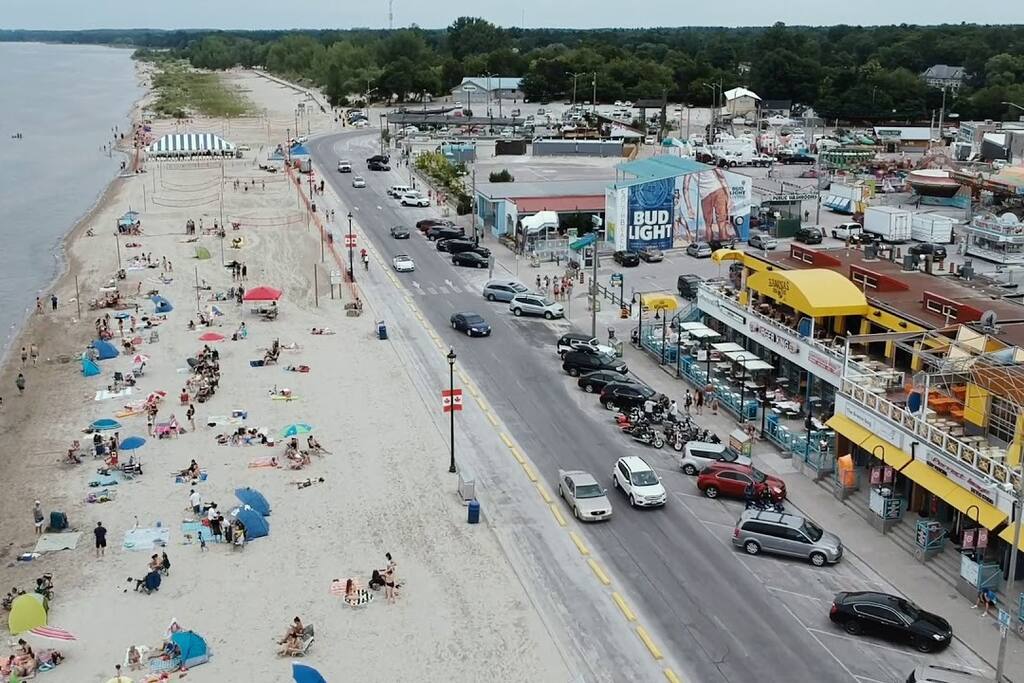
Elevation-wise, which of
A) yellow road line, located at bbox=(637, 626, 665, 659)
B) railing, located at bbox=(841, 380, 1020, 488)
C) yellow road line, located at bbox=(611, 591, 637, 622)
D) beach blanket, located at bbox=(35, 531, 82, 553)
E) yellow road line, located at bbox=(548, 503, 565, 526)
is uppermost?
railing, located at bbox=(841, 380, 1020, 488)

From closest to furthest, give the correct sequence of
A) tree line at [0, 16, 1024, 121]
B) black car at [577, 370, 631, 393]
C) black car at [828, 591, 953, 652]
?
1. black car at [828, 591, 953, 652]
2. black car at [577, 370, 631, 393]
3. tree line at [0, 16, 1024, 121]

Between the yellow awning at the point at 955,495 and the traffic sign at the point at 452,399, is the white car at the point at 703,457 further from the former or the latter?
the traffic sign at the point at 452,399

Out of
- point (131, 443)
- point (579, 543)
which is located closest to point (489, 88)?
point (131, 443)

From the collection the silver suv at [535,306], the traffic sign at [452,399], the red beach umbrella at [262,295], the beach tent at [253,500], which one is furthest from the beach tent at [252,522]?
the silver suv at [535,306]

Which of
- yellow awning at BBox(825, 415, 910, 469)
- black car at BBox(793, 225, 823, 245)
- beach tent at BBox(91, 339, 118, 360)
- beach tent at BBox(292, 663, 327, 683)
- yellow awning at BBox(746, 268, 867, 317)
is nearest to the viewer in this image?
beach tent at BBox(292, 663, 327, 683)

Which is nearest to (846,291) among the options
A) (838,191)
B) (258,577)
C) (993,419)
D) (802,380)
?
(802,380)

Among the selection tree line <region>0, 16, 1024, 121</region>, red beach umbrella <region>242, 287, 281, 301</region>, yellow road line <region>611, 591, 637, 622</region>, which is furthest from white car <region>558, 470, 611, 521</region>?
tree line <region>0, 16, 1024, 121</region>

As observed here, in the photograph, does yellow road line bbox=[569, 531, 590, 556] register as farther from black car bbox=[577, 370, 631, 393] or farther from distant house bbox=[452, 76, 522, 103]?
distant house bbox=[452, 76, 522, 103]
